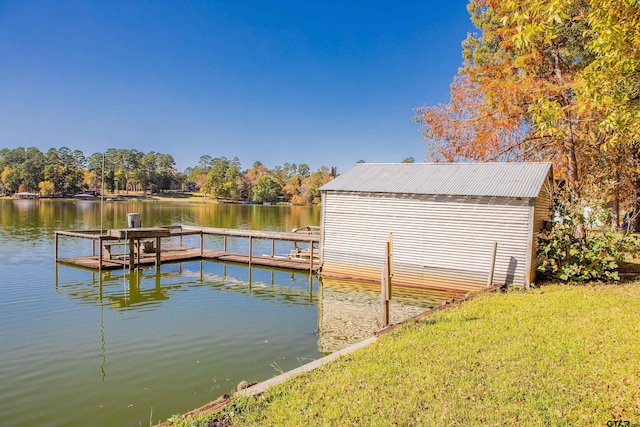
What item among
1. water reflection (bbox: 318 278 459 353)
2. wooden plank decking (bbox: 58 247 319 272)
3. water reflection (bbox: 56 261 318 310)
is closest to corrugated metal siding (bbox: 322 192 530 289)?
water reflection (bbox: 318 278 459 353)

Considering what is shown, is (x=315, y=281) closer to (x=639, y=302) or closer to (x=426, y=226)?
(x=426, y=226)

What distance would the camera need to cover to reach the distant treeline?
107000mm

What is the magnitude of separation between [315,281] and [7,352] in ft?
36.9

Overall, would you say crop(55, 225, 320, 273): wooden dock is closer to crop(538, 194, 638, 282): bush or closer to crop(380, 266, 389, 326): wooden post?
crop(538, 194, 638, 282): bush

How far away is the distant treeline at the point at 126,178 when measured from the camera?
351 ft

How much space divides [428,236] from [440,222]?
2.20ft

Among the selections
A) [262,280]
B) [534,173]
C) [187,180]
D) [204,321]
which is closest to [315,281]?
[262,280]

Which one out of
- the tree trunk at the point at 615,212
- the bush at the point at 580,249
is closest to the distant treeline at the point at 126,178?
the tree trunk at the point at 615,212

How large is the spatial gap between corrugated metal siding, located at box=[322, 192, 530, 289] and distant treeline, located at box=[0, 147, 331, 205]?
255 ft

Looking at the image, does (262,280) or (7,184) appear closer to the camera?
(262,280)

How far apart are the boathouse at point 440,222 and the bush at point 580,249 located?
0.60 m

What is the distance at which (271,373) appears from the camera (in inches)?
309

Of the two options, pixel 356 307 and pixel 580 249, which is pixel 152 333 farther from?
pixel 580 249

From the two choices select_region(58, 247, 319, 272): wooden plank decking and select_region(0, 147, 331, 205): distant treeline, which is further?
select_region(0, 147, 331, 205): distant treeline
